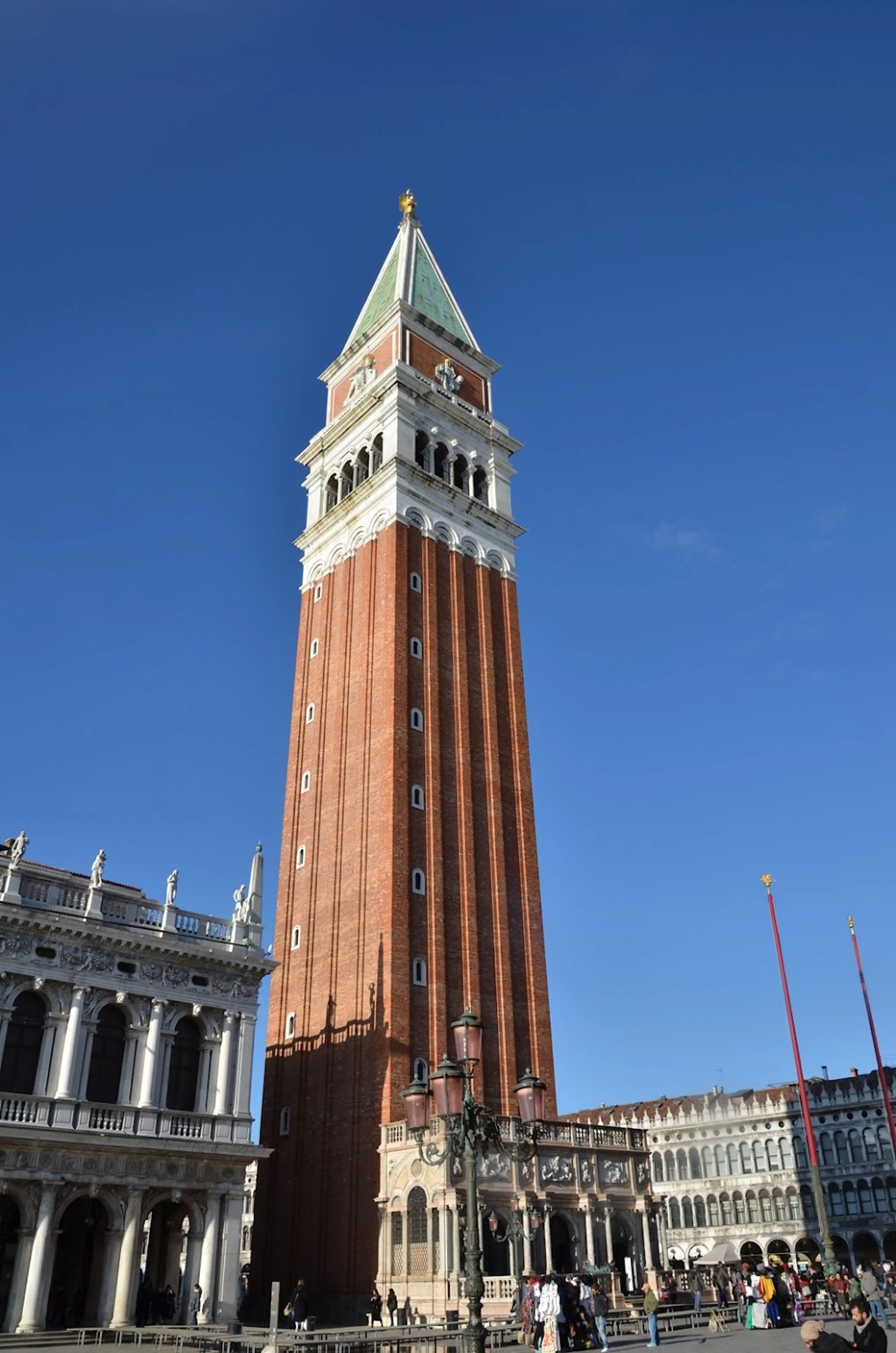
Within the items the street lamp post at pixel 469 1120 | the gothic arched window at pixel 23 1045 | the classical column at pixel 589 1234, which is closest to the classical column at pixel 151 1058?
the gothic arched window at pixel 23 1045

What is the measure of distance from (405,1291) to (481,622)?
2934 centimetres

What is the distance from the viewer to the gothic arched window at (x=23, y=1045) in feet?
98.8

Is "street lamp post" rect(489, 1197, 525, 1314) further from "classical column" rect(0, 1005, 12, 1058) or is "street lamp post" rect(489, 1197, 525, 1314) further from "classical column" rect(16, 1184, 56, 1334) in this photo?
"classical column" rect(0, 1005, 12, 1058)

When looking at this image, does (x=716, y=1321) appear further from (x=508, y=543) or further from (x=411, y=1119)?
(x=508, y=543)

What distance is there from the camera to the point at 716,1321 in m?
30.1

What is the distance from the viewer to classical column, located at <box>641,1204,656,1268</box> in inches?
1521

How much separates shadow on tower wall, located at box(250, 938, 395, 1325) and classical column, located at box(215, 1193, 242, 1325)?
4.77 m

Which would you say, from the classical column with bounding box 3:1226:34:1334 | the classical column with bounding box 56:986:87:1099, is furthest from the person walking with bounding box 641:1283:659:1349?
the classical column with bounding box 56:986:87:1099

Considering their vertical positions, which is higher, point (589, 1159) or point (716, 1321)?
point (589, 1159)

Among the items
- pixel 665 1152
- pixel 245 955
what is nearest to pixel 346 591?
pixel 245 955

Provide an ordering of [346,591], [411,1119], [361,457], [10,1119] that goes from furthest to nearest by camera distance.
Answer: [361,457], [346,591], [10,1119], [411,1119]

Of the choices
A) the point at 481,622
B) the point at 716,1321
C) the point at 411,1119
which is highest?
the point at 481,622

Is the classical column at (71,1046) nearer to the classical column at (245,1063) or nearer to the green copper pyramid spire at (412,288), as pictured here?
the classical column at (245,1063)

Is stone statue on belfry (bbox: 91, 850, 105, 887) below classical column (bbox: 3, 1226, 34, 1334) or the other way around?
the other way around
